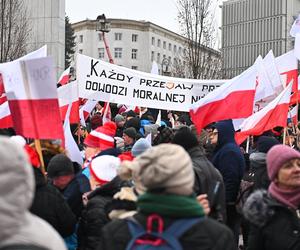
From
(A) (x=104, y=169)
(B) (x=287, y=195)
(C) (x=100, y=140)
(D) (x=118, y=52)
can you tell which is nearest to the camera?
(B) (x=287, y=195)

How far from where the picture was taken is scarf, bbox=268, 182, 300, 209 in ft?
11.5

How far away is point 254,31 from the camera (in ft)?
286

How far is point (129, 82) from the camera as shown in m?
9.26

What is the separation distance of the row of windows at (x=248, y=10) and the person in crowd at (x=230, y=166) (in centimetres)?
8008

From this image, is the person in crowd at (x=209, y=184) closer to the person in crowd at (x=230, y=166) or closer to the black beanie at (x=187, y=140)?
the black beanie at (x=187, y=140)

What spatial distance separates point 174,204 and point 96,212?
60.6 inches

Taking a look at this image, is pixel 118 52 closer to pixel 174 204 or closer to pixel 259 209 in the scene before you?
pixel 259 209

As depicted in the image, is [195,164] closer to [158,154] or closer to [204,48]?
[158,154]

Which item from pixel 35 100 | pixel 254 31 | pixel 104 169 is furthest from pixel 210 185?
pixel 254 31

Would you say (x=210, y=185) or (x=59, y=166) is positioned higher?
(x=59, y=166)

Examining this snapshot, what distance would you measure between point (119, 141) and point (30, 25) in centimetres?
1418

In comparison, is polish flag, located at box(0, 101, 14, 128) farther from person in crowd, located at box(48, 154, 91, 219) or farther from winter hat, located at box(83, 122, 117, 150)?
person in crowd, located at box(48, 154, 91, 219)

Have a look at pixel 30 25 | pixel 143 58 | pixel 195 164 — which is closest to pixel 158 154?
pixel 195 164

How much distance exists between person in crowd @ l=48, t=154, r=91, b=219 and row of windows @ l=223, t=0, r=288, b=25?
8177 cm
